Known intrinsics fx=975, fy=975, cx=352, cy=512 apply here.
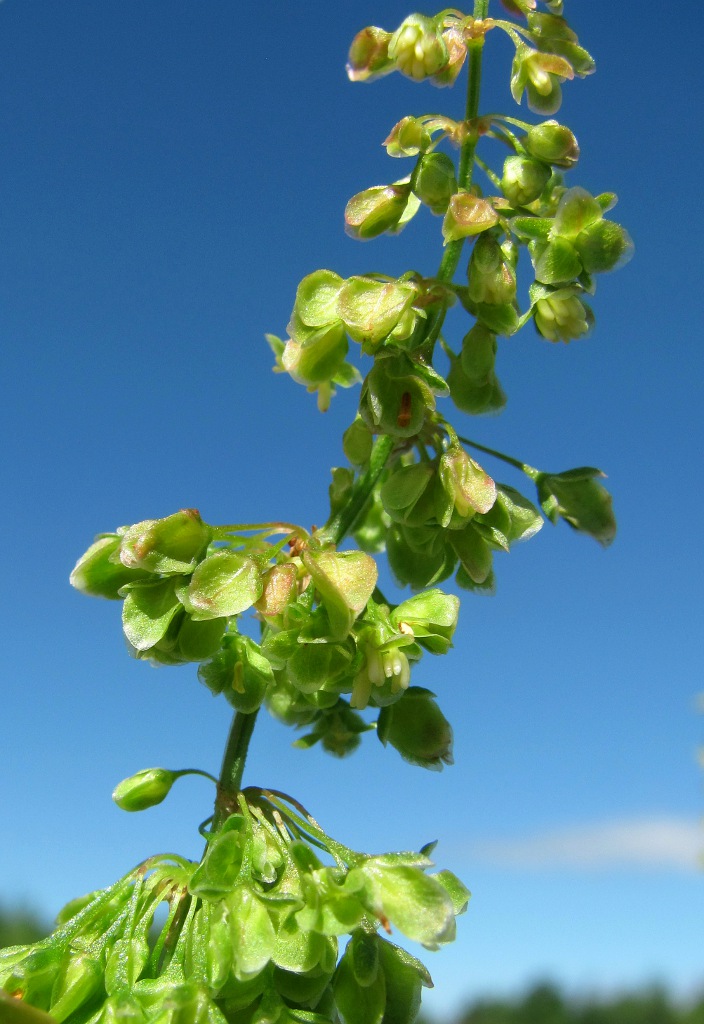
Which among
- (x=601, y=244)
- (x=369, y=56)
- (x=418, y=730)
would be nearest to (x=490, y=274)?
(x=601, y=244)

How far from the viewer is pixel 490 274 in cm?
133

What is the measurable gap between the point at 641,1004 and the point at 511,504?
4398cm

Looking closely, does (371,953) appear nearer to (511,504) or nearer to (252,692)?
(252,692)

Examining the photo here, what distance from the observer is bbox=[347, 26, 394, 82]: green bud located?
1420 millimetres

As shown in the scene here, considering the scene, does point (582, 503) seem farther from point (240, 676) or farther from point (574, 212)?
point (240, 676)

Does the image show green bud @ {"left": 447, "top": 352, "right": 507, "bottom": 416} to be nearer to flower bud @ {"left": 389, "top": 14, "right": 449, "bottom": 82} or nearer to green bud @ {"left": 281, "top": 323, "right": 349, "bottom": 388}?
green bud @ {"left": 281, "top": 323, "right": 349, "bottom": 388}

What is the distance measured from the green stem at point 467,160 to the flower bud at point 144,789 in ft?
2.49

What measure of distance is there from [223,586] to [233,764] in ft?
0.97

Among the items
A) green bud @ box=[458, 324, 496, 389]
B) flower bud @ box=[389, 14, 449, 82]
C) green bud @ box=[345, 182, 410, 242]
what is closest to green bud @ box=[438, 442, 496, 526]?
green bud @ box=[458, 324, 496, 389]

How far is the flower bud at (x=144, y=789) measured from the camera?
1.46 m

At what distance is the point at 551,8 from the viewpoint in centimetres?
152

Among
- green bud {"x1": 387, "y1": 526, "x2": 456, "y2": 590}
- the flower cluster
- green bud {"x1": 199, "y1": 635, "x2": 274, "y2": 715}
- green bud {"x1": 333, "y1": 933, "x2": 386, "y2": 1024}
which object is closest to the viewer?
A: the flower cluster

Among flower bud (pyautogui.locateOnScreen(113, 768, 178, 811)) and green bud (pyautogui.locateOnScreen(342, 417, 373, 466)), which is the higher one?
green bud (pyautogui.locateOnScreen(342, 417, 373, 466))

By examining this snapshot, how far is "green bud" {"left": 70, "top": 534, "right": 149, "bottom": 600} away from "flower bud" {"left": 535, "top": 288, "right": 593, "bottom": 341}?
2.25ft
